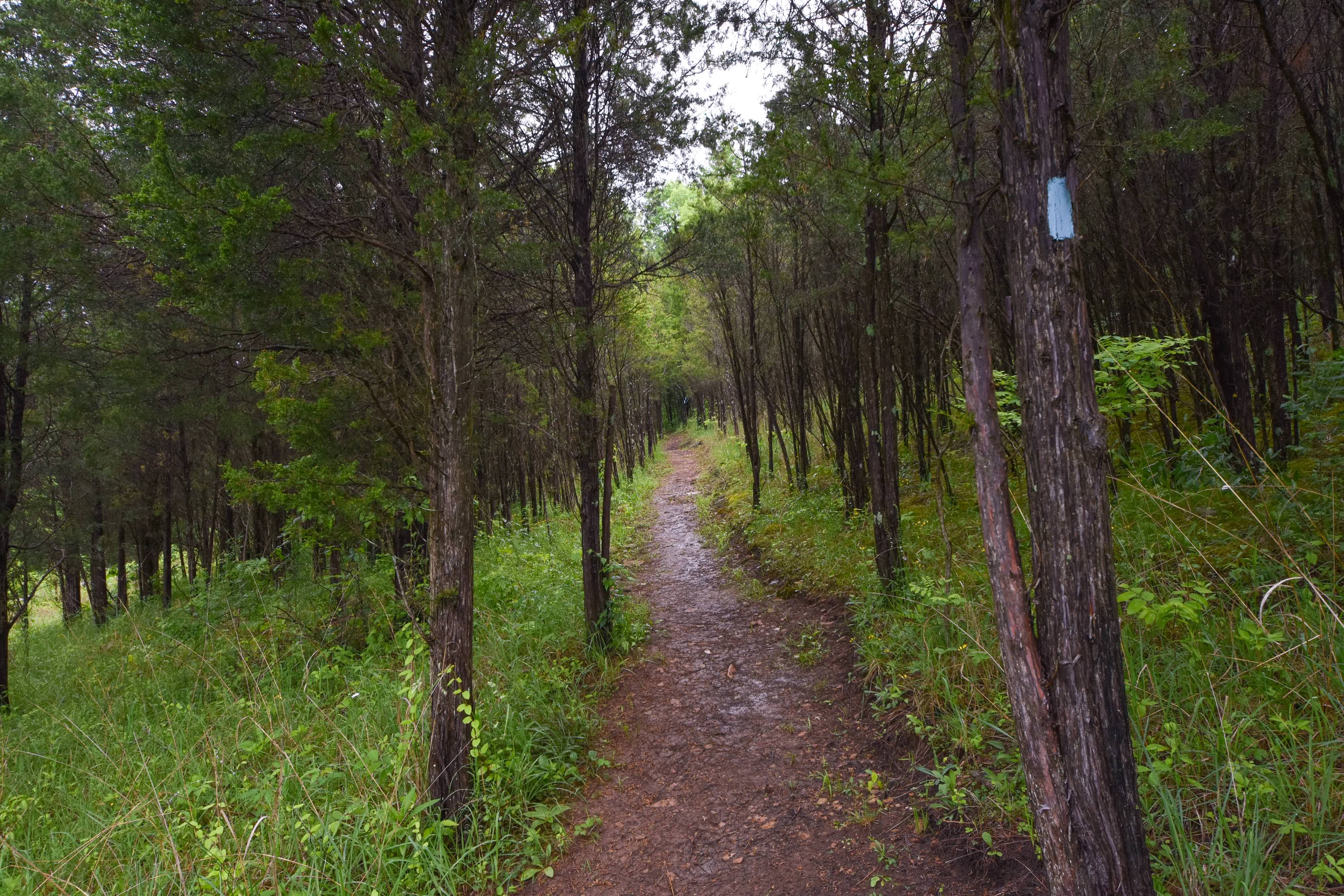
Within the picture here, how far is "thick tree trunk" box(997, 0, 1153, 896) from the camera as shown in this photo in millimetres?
2080

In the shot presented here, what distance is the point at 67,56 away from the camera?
21.3ft

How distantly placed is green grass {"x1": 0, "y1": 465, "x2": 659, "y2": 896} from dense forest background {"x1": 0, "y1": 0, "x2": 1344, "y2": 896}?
5 cm

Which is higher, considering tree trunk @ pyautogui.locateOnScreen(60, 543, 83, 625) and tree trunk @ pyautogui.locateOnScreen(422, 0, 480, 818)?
tree trunk @ pyautogui.locateOnScreen(422, 0, 480, 818)

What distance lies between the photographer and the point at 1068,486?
82.5 inches

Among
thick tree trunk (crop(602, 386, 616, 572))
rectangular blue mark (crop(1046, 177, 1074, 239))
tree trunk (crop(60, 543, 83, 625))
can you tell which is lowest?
tree trunk (crop(60, 543, 83, 625))

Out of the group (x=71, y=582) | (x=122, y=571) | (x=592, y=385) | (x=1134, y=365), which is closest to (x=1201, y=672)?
(x=1134, y=365)

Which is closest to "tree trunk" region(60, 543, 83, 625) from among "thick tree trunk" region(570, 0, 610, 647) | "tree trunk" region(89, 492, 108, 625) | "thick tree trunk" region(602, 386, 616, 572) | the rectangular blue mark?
"tree trunk" region(89, 492, 108, 625)

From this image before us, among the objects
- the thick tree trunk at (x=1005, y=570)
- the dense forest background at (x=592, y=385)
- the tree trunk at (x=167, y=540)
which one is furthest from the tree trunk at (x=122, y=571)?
the thick tree trunk at (x=1005, y=570)

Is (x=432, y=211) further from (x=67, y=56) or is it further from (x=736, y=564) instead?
(x=736, y=564)

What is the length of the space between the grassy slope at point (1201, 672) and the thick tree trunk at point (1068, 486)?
479 mm

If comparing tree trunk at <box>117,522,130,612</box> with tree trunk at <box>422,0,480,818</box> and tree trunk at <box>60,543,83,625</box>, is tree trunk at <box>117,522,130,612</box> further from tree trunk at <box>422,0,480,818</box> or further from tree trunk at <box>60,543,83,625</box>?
tree trunk at <box>422,0,480,818</box>

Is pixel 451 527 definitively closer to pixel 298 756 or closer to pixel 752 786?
pixel 298 756

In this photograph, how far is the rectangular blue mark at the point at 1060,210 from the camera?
208 cm

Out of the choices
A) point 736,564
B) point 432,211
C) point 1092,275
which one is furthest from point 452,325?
point 1092,275
